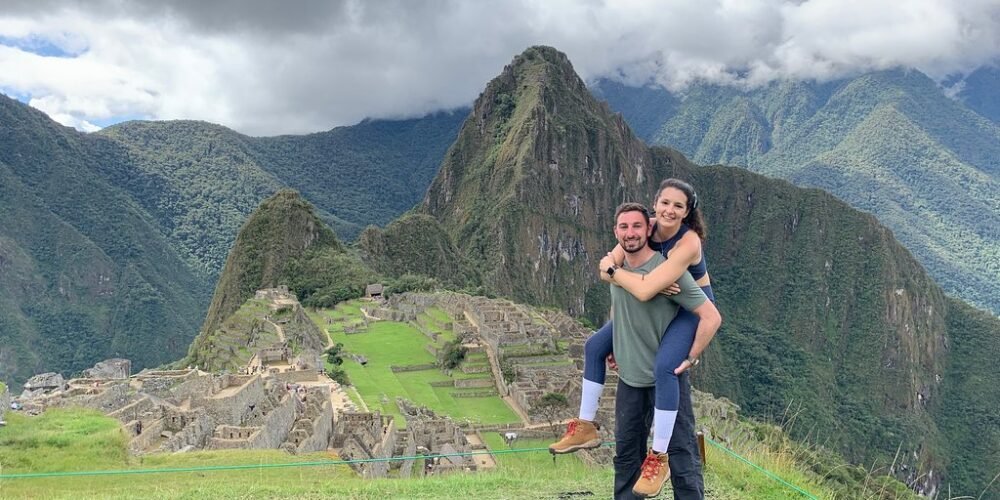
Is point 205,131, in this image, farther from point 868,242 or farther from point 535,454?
point 535,454

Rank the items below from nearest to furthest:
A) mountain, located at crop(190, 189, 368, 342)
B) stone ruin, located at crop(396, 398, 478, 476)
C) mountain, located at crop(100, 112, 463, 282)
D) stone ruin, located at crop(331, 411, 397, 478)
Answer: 1. stone ruin, located at crop(331, 411, 397, 478)
2. stone ruin, located at crop(396, 398, 478, 476)
3. mountain, located at crop(190, 189, 368, 342)
4. mountain, located at crop(100, 112, 463, 282)

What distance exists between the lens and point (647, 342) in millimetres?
4906

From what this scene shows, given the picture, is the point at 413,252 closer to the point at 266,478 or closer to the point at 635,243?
the point at 266,478

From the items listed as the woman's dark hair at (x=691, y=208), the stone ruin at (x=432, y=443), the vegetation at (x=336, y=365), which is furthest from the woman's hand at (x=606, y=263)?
the vegetation at (x=336, y=365)

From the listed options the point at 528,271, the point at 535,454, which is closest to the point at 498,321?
the point at 535,454

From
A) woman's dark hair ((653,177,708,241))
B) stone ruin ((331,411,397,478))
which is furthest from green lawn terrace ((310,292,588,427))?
woman's dark hair ((653,177,708,241))

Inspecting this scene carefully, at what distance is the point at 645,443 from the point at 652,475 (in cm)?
49

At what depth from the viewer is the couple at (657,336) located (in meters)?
4.66

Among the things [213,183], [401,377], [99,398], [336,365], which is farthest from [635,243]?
[213,183]

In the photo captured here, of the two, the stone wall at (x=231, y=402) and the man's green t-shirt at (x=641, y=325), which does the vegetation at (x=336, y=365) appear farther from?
the man's green t-shirt at (x=641, y=325)

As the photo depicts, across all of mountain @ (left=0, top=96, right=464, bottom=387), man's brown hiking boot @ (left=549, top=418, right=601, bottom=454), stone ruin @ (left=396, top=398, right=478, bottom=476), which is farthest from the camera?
mountain @ (left=0, top=96, right=464, bottom=387)

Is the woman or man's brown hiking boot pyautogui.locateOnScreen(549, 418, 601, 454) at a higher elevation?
the woman

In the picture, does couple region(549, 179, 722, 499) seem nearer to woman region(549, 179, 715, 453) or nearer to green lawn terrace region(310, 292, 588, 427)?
woman region(549, 179, 715, 453)

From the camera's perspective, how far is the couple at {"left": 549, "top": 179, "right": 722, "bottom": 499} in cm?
466
